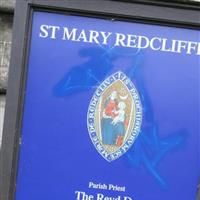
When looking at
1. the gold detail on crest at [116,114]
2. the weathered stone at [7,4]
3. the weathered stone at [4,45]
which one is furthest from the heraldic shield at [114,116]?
the weathered stone at [7,4]

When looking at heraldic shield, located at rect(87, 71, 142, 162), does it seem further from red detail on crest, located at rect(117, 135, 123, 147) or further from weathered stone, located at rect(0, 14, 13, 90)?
weathered stone, located at rect(0, 14, 13, 90)

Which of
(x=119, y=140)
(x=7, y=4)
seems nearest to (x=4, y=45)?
(x=7, y=4)

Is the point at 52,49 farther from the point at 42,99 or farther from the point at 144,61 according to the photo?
the point at 144,61

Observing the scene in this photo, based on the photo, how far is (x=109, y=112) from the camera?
2.95 m

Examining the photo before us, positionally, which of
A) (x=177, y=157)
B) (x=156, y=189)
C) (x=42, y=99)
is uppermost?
(x=42, y=99)

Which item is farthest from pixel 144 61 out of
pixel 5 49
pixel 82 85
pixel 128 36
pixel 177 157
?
pixel 5 49

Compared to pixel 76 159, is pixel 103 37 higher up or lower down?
higher up

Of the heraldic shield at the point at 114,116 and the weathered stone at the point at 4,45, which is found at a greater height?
the weathered stone at the point at 4,45

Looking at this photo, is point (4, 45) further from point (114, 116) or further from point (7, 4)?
Answer: point (114, 116)

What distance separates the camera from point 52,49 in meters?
2.97

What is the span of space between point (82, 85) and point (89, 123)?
220mm

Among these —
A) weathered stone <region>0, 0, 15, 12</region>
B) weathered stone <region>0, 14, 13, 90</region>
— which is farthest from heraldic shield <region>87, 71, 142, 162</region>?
weathered stone <region>0, 0, 15, 12</region>

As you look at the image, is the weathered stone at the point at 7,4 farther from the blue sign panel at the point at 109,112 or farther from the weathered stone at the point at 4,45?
the blue sign panel at the point at 109,112

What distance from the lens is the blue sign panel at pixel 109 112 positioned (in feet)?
9.46
